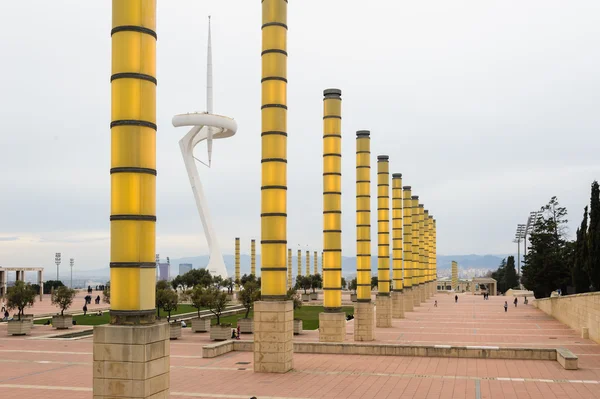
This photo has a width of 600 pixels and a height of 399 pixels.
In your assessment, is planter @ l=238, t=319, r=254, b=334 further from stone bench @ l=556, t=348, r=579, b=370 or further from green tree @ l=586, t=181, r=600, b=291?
green tree @ l=586, t=181, r=600, b=291

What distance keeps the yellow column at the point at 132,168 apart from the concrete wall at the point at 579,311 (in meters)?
27.0

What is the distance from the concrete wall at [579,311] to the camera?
34.5 metres

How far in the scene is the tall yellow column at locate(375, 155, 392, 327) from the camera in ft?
141

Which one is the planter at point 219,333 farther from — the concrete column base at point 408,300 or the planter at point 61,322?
the concrete column base at point 408,300

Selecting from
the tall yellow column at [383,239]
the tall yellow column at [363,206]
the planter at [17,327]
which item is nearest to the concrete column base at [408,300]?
the tall yellow column at [383,239]

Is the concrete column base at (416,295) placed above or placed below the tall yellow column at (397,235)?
below

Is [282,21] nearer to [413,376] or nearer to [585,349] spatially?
[413,376]

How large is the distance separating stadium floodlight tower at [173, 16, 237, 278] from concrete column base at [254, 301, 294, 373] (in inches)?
2597

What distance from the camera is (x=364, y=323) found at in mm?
35094

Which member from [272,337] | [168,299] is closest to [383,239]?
[168,299]

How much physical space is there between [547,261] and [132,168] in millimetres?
53453

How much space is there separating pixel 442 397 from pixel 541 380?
16.4 feet

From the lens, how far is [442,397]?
759 inches

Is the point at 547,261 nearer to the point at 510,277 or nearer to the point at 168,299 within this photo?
the point at 168,299
